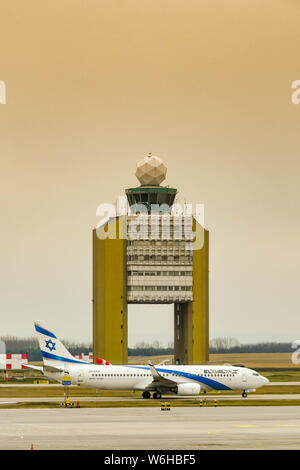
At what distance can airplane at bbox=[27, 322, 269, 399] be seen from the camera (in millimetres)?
84750

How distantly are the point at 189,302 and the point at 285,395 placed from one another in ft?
131

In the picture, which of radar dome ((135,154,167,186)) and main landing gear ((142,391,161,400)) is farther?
radar dome ((135,154,167,186))

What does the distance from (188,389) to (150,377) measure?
15.5 feet

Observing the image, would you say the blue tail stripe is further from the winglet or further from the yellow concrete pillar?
the yellow concrete pillar

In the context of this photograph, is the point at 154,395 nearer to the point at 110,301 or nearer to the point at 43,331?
the point at 43,331

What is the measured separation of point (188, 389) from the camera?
84000mm

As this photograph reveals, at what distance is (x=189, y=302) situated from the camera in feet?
423

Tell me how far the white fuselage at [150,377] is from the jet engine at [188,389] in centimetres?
87

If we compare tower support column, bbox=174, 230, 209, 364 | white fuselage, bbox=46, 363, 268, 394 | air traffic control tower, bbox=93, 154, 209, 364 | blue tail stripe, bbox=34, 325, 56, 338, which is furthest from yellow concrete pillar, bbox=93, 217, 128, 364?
blue tail stripe, bbox=34, 325, 56, 338

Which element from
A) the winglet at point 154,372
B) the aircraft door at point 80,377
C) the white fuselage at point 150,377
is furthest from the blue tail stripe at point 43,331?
the winglet at point 154,372

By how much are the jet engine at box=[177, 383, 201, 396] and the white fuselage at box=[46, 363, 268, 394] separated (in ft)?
2.85

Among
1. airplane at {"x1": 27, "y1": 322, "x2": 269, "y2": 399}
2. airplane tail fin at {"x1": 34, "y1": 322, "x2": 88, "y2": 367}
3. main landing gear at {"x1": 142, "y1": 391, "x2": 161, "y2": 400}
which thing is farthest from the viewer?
airplane tail fin at {"x1": 34, "y1": 322, "x2": 88, "y2": 367}
